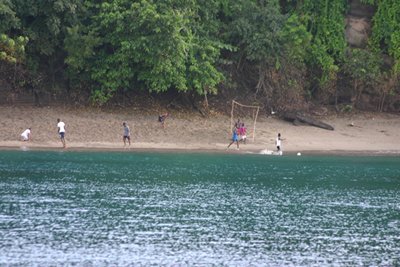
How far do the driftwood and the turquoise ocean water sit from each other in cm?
606

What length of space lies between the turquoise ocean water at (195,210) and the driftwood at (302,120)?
6059 mm

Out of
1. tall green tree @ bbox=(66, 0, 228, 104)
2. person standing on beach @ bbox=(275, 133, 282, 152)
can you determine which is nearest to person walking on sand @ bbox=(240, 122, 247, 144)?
person standing on beach @ bbox=(275, 133, 282, 152)

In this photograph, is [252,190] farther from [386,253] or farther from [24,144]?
[24,144]

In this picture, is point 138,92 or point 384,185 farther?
point 138,92

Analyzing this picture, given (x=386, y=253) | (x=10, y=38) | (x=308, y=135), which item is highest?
(x=10, y=38)

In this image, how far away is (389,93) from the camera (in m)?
53.3

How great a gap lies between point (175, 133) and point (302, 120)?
813 cm

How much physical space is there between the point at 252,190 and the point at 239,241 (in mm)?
9718

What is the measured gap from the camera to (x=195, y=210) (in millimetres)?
29438

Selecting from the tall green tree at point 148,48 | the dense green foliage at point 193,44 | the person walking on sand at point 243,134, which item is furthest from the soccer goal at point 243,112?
the tall green tree at point 148,48

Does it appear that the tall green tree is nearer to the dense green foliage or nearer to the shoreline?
the dense green foliage

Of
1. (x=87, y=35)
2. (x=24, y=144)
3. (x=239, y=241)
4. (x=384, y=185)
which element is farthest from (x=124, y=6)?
(x=239, y=241)

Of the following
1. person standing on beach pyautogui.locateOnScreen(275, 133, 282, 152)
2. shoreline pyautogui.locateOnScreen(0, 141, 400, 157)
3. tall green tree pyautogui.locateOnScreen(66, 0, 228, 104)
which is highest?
tall green tree pyautogui.locateOnScreen(66, 0, 228, 104)

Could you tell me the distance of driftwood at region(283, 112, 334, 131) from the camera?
5034 centimetres
